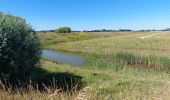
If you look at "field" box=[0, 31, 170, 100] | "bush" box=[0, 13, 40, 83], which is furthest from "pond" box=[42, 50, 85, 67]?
"bush" box=[0, 13, 40, 83]

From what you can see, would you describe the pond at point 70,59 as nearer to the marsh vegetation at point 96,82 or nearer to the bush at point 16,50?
the marsh vegetation at point 96,82

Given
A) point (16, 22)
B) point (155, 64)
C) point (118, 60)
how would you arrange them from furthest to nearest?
1. point (118, 60)
2. point (155, 64)
3. point (16, 22)

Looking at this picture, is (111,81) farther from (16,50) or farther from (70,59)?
(70,59)

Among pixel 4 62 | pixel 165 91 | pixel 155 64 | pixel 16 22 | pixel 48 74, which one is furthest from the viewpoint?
pixel 155 64

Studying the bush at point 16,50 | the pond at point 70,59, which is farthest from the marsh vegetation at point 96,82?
the pond at point 70,59

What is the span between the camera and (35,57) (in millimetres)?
16734

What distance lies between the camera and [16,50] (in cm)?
1550

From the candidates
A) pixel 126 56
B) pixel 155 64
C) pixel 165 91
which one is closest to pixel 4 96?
pixel 165 91

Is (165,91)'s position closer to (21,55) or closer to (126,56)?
(21,55)

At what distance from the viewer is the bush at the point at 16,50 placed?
49.5 feet

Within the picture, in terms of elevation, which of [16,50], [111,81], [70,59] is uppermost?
[16,50]

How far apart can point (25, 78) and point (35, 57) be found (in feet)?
4.72

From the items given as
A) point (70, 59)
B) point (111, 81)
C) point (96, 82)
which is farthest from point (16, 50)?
point (70, 59)

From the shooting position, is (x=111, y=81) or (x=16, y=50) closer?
(x=16, y=50)
